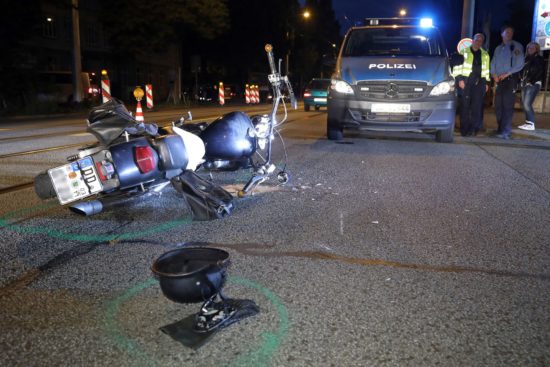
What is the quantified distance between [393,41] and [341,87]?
7.36 ft

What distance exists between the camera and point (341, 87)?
9469mm

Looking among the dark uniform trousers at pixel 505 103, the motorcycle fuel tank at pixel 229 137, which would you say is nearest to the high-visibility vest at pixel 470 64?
the dark uniform trousers at pixel 505 103

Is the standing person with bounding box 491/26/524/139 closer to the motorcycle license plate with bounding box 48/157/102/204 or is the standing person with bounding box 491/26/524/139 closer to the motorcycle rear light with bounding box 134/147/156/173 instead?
the motorcycle rear light with bounding box 134/147/156/173

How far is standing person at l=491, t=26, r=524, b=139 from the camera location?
1098 cm

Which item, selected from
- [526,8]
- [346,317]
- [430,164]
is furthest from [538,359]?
[526,8]

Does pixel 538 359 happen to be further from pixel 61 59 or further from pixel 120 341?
pixel 61 59

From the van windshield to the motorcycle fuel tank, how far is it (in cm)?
514

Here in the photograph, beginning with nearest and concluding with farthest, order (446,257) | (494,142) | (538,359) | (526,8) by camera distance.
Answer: (538,359) → (446,257) → (494,142) → (526,8)

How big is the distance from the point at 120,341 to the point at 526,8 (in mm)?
90683

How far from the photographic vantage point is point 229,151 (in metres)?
5.57

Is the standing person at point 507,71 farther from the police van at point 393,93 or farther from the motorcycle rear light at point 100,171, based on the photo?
the motorcycle rear light at point 100,171

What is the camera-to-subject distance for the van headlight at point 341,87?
9422mm

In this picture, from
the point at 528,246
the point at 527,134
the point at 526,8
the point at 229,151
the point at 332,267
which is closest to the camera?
the point at 332,267

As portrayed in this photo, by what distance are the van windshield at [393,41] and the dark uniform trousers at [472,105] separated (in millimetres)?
1722
